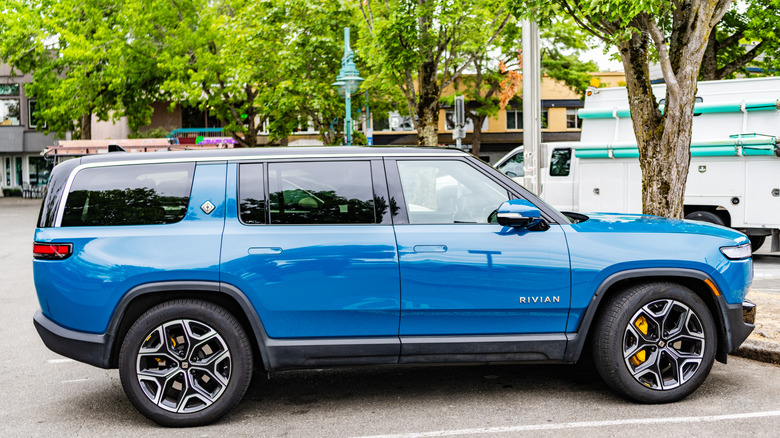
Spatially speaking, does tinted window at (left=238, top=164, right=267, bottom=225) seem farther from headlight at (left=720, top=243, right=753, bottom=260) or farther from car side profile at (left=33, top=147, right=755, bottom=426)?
headlight at (left=720, top=243, right=753, bottom=260)

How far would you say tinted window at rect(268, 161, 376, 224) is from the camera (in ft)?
15.8

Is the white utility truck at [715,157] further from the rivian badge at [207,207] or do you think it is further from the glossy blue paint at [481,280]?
the rivian badge at [207,207]

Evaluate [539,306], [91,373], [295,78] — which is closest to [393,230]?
[539,306]

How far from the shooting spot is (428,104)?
17797 millimetres

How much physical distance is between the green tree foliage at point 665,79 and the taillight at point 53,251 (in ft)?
17.1

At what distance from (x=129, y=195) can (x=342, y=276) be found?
4.71 ft

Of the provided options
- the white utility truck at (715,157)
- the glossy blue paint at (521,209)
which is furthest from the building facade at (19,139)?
the glossy blue paint at (521,209)

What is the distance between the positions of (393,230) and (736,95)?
10174 millimetres

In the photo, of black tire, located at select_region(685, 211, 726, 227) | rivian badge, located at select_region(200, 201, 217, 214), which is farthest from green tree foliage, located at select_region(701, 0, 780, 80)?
rivian badge, located at select_region(200, 201, 217, 214)

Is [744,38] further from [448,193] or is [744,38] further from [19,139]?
[19,139]

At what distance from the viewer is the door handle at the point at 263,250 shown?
465 cm

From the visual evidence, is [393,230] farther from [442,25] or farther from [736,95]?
[442,25]

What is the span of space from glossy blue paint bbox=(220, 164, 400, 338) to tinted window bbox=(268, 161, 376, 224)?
12cm

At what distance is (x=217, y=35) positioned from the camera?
30828mm
